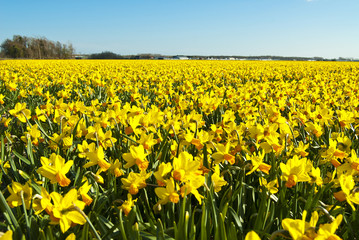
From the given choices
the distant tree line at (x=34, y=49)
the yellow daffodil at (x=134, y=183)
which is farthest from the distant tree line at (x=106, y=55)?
the yellow daffodil at (x=134, y=183)

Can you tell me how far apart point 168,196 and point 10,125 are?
3.00 meters

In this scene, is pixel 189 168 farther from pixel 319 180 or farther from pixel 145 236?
pixel 319 180

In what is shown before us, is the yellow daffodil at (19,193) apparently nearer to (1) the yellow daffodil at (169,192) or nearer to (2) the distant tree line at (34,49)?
(1) the yellow daffodil at (169,192)

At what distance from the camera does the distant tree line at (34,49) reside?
6619cm

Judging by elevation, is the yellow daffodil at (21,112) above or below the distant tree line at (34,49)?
below

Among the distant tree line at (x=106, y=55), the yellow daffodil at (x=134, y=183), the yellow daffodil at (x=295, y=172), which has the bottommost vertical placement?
the yellow daffodil at (x=134, y=183)

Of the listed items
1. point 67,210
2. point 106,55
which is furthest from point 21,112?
point 106,55

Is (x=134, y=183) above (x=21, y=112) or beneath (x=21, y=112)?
beneath

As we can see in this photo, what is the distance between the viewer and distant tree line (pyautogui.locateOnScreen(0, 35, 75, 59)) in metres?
66.2

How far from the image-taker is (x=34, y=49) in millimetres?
66562

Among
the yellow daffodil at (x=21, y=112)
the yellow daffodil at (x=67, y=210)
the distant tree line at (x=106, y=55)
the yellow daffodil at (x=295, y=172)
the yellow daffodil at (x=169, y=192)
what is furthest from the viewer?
the distant tree line at (x=106, y=55)

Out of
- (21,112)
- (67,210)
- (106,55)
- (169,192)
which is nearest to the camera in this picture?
(67,210)

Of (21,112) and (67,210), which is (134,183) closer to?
(67,210)

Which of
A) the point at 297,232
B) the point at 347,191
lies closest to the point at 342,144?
the point at 347,191
